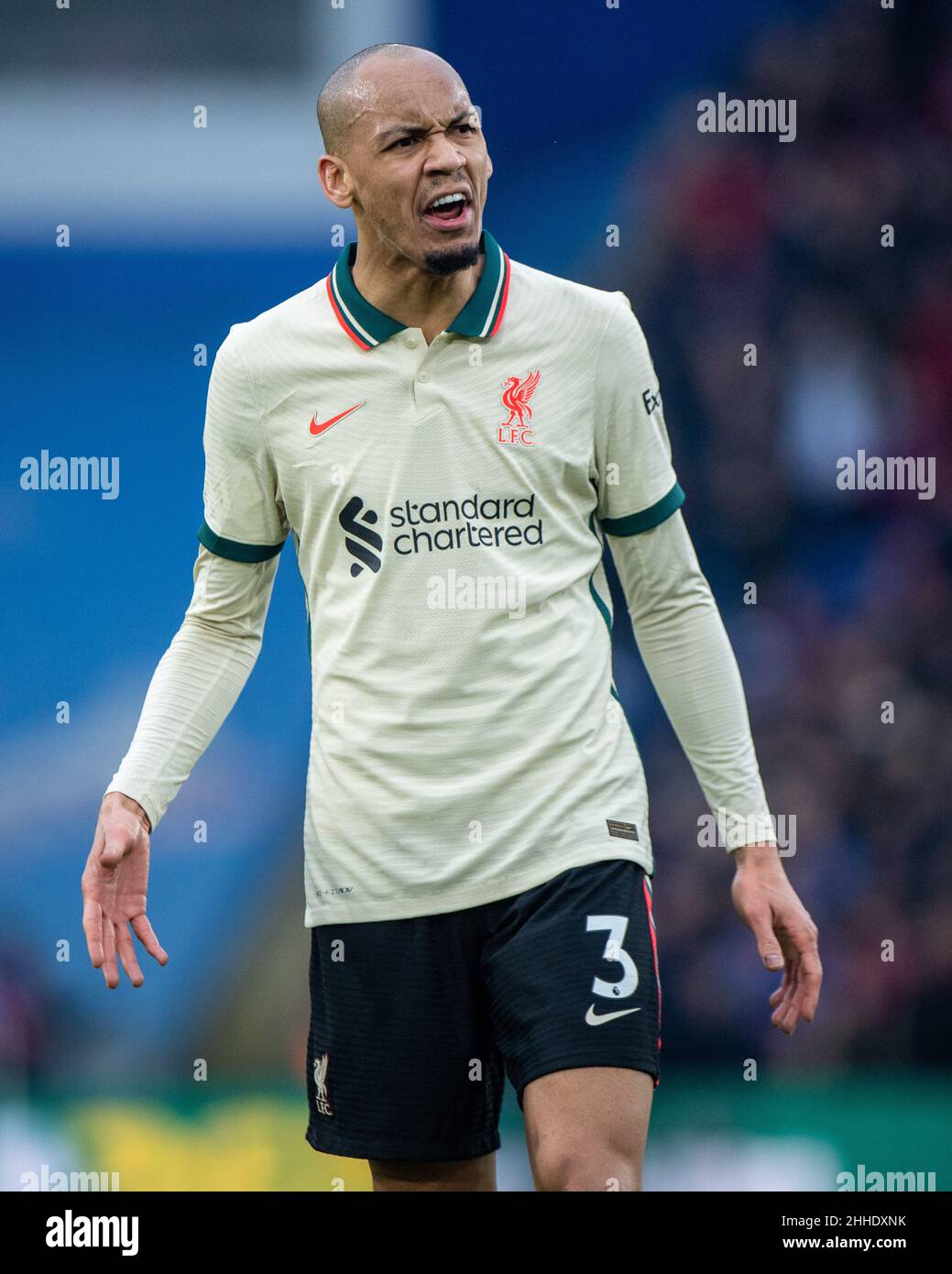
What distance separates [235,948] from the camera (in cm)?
461

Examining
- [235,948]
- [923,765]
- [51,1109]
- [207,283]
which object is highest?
[207,283]

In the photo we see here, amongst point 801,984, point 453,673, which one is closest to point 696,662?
point 453,673

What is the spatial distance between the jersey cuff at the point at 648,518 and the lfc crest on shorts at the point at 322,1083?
100cm

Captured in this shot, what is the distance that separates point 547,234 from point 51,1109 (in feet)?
8.29

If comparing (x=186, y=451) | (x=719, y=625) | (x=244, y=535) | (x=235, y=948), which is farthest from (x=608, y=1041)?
(x=186, y=451)

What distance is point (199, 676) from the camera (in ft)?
10.1

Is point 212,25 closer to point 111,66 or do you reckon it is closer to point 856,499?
point 111,66

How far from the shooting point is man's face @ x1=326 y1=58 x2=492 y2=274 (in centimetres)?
291

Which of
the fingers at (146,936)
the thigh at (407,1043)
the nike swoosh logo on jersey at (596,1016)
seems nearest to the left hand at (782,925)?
the nike swoosh logo on jersey at (596,1016)

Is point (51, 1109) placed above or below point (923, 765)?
below

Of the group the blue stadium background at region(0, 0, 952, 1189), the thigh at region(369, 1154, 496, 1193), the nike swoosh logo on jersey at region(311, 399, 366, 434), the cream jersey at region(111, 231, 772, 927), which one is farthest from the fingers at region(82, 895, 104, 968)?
the blue stadium background at region(0, 0, 952, 1189)

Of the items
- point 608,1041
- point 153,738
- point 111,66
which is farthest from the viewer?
point 111,66

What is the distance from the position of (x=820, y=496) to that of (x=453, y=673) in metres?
2.17

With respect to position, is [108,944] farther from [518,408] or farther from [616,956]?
[518,408]
